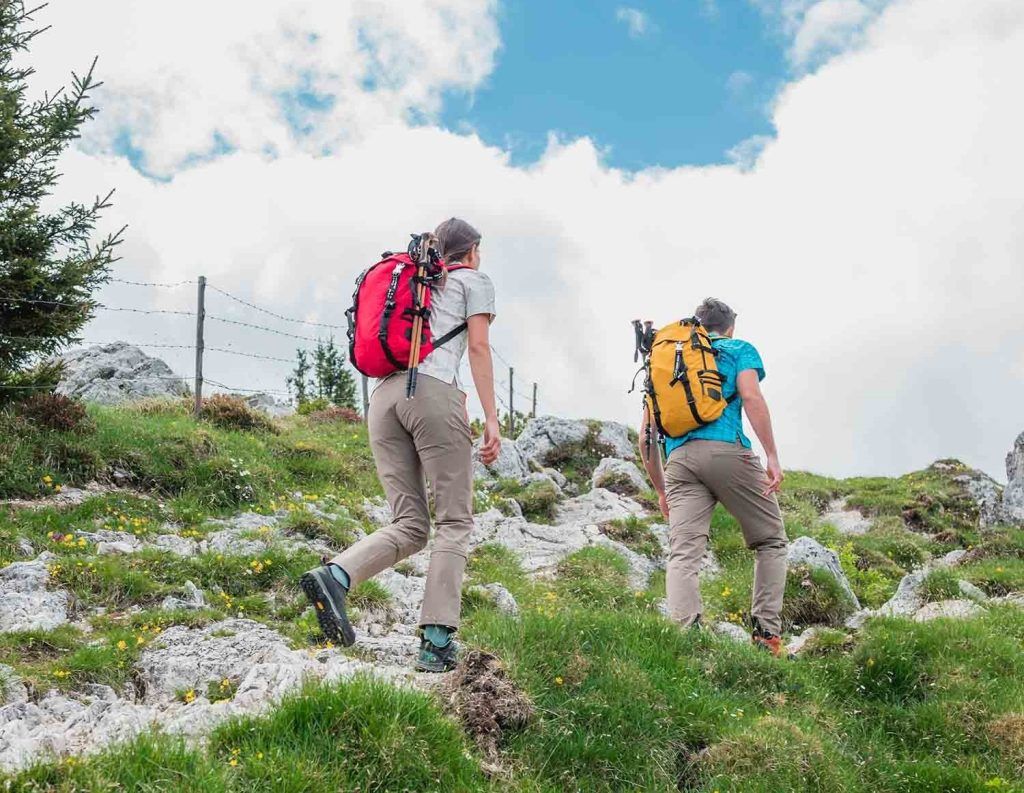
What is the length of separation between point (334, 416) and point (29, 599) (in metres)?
13.9

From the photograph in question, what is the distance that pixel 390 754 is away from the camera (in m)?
4.36

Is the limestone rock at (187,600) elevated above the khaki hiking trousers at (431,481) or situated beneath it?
situated beneath

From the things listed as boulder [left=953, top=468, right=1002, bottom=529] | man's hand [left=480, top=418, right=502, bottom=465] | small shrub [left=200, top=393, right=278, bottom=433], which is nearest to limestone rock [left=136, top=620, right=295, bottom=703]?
man's hand [left=480, top=418, right=502, bottom=465]

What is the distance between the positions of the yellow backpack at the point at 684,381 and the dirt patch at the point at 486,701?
2.78 metres

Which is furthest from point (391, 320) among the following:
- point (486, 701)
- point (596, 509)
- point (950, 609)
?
point (596, 509)

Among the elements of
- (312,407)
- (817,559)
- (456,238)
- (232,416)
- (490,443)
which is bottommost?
(817,559)

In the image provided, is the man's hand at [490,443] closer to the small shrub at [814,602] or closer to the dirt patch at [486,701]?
the dirt patch at [486,701]

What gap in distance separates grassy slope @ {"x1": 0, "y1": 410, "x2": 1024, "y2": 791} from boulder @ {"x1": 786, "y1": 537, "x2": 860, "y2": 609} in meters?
0.30

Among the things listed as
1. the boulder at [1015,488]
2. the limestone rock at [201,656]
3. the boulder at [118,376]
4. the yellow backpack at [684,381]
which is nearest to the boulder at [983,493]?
the boulder at [1015,488]

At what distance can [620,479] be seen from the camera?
18.7 metres

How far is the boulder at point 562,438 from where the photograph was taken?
21.8 m

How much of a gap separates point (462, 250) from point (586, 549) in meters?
7.42

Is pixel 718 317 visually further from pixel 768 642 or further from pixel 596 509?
pixel 596 509

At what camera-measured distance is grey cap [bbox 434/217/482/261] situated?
19.8 ft
